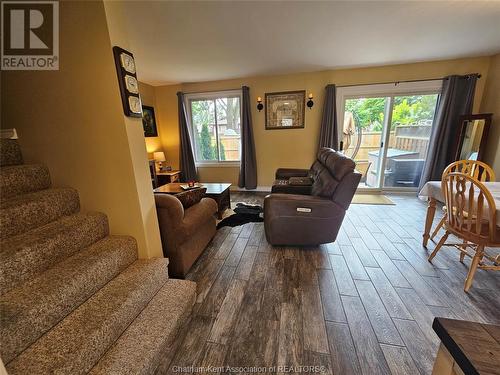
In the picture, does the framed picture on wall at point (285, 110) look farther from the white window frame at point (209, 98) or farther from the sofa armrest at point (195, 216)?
the sofa armrest at point (195, 216)

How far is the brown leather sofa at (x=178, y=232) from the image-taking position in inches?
65.7

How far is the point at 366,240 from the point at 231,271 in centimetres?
169

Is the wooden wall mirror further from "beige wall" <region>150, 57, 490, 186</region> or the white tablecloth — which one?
the white tablecloth

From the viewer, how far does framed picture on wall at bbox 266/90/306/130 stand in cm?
409

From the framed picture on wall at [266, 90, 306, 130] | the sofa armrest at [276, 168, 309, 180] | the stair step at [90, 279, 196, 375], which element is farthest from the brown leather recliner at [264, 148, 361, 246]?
the framed picture on wall at [266, 90, 306, 130]

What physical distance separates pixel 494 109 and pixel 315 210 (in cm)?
386

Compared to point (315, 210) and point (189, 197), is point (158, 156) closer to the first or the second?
point (189, 197)

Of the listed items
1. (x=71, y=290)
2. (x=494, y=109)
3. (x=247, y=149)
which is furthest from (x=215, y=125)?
(x=494, y=109)

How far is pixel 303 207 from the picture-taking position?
206 cm

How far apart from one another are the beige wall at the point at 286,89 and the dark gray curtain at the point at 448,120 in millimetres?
244

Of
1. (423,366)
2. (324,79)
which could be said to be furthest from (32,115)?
(324,79)

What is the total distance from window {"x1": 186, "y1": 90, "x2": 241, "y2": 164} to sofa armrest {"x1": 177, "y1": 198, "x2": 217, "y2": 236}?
2728 millimetres

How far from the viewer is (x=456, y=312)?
4.66 feet

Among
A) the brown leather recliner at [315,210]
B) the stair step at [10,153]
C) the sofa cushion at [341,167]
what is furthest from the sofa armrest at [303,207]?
the stair step at [10,153]
